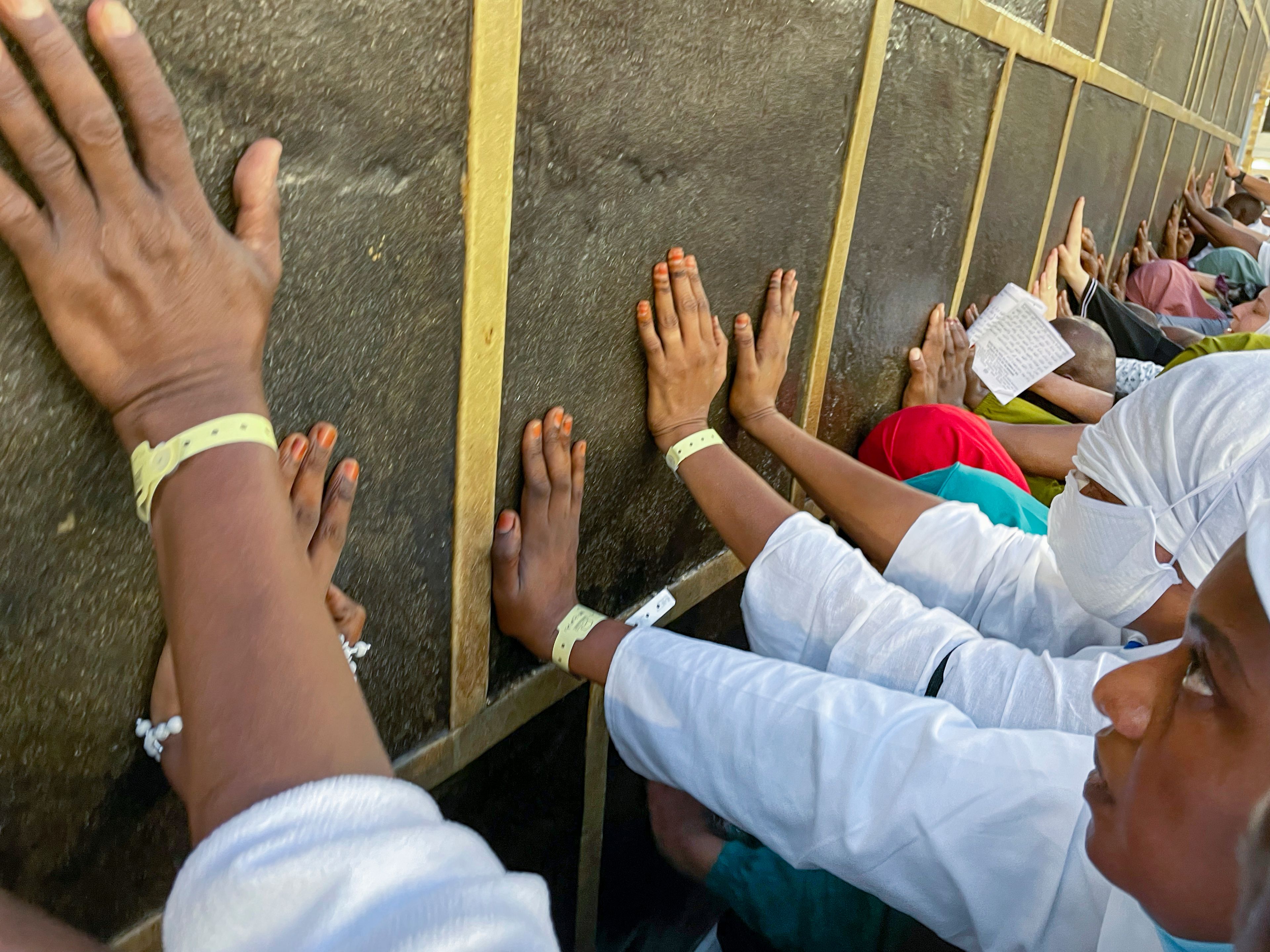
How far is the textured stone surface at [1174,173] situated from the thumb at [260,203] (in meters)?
4.95

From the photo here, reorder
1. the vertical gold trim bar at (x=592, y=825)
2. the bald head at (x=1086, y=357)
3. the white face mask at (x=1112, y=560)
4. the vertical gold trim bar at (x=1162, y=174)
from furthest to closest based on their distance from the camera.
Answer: the vertical gold trim bar at (x=1162, y=174)
the bald head at (x=1086, y=357)
the vertical gold trim bar at (x=592, y=825)
the white face mask at (x=1112, y=560)

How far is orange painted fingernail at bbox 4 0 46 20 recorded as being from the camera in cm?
58

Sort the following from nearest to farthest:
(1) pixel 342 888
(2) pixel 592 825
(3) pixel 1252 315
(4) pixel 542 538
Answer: (1) pixel 342 888 → (4) pixel 542 538 → (2) pixel 592 825 → (3) pixel 1252 315

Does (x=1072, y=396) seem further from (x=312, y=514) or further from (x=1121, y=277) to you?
(x=312, y=514)

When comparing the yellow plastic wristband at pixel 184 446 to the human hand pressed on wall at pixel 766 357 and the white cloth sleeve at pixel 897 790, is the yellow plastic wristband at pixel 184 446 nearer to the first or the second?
the white cloth sleeve at pixel 897 790

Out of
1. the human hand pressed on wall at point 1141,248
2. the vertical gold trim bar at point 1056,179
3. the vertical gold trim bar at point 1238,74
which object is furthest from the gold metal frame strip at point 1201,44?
the vertical gold trim bar at point 1056,179

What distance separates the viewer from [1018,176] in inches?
101

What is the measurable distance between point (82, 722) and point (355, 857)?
1.83 ft

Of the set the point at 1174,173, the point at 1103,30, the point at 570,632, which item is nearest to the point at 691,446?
the point at 570,632

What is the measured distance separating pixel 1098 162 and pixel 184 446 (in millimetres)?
3598

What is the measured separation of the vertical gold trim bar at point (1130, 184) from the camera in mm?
3756

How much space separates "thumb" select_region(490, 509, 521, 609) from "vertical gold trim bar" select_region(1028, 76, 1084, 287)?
2.40 metres

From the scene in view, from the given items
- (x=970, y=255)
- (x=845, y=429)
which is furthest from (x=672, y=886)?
(x=970, y=255)

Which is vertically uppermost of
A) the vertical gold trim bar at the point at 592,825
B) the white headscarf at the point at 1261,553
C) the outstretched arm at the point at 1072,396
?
the white headscarf at the point at 1261,553
